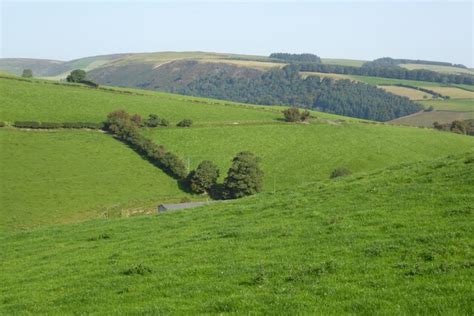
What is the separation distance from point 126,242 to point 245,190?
44.6 meters

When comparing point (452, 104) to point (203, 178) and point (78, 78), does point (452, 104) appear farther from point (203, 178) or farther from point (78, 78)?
point (203, 178)

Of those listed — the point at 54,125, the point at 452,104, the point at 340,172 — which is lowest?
the point at 340,172

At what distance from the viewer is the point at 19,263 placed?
24062 millimetres

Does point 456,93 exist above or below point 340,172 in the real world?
above

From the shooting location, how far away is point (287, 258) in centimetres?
1694

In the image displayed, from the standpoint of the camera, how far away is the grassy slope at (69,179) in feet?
192

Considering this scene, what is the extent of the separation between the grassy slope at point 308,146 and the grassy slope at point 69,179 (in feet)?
31.5

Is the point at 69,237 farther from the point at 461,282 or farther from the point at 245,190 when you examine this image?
the point at 245,190

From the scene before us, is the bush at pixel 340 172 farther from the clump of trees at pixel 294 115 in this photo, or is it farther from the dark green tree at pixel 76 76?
the dark green tree at pixel 76 76

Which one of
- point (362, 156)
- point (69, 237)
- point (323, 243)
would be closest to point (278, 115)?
point (362, 156)

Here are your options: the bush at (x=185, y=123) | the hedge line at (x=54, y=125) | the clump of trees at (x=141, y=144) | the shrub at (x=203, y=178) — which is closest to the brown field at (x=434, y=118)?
the bush at (x=185, y=123)

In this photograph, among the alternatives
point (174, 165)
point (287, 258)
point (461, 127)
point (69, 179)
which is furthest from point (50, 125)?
point (461, 127)

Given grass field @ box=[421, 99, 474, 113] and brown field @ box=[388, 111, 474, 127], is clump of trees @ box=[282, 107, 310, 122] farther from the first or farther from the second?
grass field @ box=[421, 99, 474, 113]

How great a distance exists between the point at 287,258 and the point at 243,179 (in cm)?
5244
